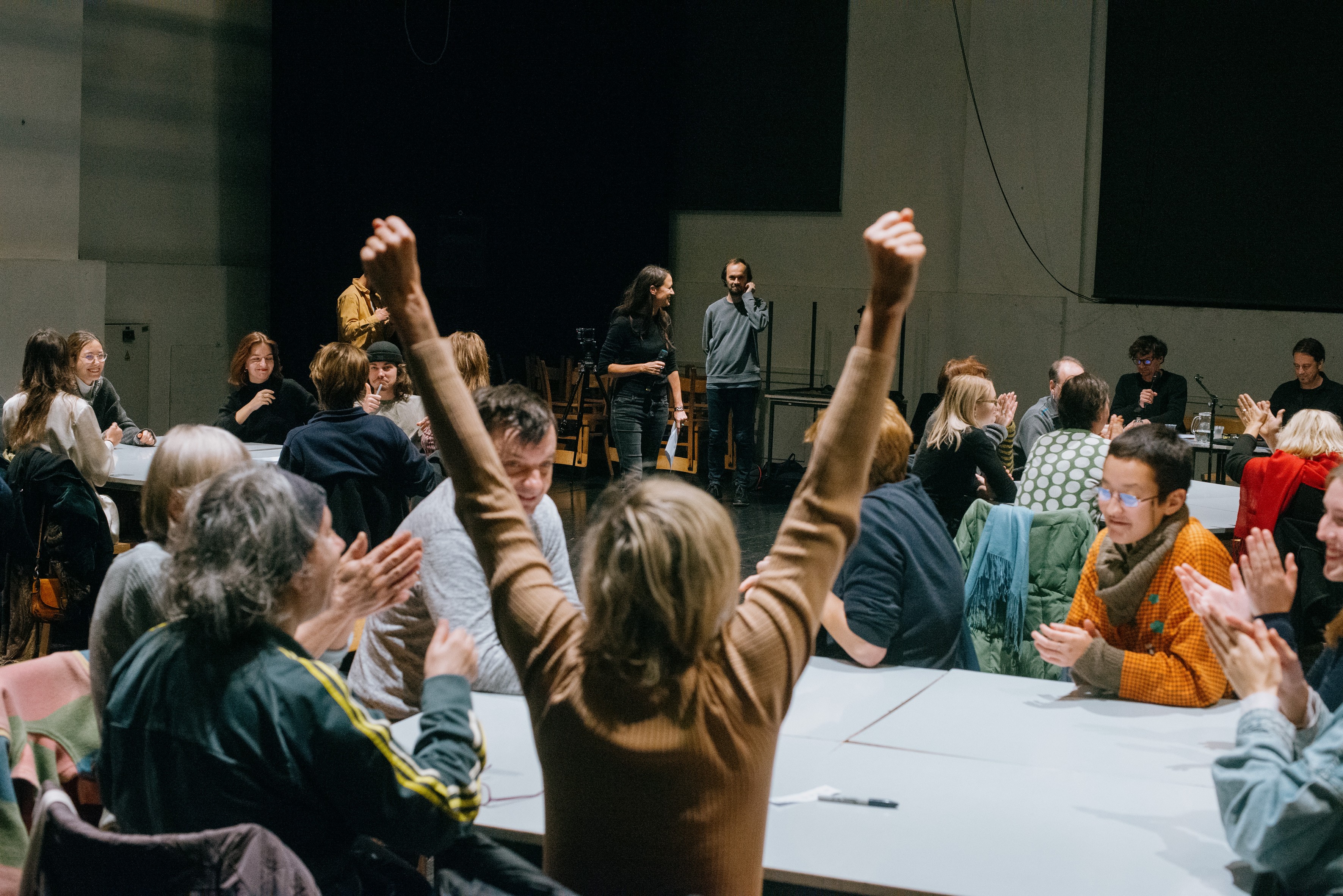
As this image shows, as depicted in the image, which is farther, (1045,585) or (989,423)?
(989,423)

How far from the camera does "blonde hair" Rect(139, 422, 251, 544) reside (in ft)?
7.52

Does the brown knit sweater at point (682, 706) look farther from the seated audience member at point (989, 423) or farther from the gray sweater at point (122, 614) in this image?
the seated audience member at point (989, 423)

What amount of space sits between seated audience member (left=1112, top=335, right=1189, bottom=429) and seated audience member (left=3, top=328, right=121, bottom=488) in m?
6.14

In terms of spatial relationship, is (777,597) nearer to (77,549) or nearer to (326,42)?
(77,549)

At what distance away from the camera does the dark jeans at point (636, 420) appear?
7520 mm

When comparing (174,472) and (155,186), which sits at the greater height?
(155,186)

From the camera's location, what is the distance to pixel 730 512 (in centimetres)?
702

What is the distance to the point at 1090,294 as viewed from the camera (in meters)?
10.1

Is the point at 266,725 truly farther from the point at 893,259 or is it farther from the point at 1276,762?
the point at 1276,762

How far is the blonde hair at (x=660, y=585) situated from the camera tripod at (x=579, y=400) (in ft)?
26.6

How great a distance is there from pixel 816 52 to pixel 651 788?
10.5 meters

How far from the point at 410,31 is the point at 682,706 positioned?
9313mm

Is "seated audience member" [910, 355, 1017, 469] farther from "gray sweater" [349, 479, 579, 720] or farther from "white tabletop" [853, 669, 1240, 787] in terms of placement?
"gray sweater" [349, 479, 579, 720]

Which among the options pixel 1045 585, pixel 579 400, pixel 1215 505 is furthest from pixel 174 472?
pixel 579 400
